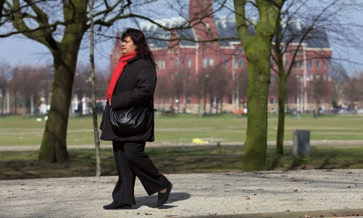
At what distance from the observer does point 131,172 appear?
6.35 meters

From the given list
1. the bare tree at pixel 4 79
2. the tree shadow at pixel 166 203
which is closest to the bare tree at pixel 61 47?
the tree shadow at pixel 166 203

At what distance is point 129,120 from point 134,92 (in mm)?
298

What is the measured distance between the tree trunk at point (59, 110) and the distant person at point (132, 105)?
12.3m

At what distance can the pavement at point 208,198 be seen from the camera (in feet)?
20.7

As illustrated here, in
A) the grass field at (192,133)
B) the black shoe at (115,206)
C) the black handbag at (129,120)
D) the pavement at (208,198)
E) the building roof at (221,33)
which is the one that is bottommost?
the grass field at (192,133)

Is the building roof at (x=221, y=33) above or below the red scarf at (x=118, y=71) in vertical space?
above

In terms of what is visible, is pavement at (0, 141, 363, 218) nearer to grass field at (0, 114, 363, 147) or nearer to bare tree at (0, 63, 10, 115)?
grass field at (0, 114, 363, 147)

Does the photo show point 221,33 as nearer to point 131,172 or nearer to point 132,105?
point 131,172

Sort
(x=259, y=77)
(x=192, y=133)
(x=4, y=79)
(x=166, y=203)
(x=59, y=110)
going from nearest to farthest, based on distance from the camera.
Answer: (x=166, y=203)
(x=259, y=77)
(x=59, y=110)
(x=192, y=133)
(x=4, y=79)

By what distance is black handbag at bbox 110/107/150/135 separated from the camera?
19.8 feet

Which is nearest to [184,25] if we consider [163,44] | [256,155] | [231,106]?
[163,44]

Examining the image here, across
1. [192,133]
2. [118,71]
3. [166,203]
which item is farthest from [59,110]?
[192,133]

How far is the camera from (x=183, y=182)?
9.38 metres

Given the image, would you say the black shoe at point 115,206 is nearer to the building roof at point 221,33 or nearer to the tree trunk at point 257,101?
the tree trunk at point 257,101
